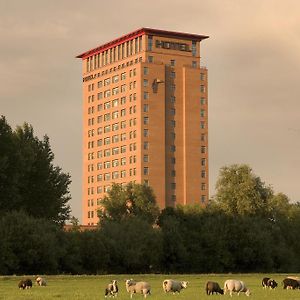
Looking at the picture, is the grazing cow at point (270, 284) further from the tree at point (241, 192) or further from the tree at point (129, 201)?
the tree at point (129, 201)

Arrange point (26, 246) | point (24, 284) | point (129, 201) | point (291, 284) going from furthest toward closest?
point (129, 201), point (26, 246), point (24, 284), point (291, 284)

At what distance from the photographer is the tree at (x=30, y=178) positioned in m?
116

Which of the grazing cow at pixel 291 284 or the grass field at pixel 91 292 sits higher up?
the grazing cow at pixel 291 284

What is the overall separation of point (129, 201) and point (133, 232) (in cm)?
5835

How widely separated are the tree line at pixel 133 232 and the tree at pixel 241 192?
179mm

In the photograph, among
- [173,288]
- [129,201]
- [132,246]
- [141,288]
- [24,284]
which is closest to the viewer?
[141,288]

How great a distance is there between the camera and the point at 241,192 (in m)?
149

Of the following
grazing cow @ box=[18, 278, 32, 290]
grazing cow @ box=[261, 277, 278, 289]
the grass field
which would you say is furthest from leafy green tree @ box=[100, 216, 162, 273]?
grazing cow @ box=[261, 277, 278, 289]

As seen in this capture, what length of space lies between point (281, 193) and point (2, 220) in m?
78.0

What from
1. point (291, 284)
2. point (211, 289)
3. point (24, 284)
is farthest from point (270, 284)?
point (24, 284)

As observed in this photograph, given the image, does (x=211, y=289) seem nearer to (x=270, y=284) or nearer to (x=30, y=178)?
(x=270, y=284)

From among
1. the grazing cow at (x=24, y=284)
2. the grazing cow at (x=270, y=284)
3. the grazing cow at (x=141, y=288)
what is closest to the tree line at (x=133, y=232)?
the grazing cow at (x=24, y=284)

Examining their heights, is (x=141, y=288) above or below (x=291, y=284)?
above

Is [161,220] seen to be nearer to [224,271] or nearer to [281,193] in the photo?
[224,271]
